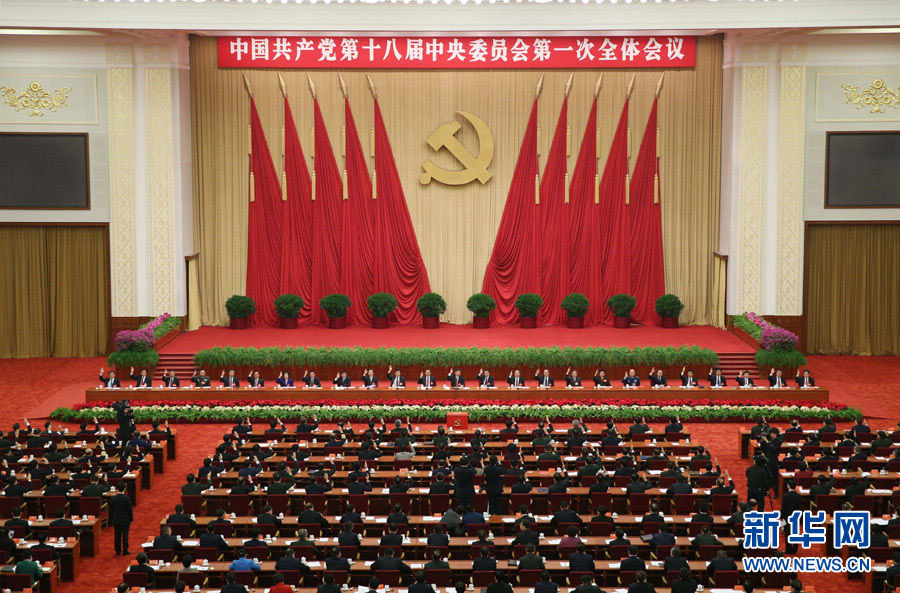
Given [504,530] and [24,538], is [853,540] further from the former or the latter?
[24,538]

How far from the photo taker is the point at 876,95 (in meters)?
24.3

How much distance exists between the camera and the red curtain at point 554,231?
86.8 ft

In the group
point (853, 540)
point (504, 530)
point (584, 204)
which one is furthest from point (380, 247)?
point (853, 540)

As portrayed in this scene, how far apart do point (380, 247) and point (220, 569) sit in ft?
51.7

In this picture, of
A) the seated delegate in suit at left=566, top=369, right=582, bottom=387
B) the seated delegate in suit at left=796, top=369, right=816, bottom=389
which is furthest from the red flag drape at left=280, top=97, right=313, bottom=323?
the seated delegate in suit at left=796, top=369, right=816, bottom=389

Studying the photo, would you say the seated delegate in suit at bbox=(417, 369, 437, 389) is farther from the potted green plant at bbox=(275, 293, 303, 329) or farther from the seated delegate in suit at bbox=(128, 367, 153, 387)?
the potted green plant at bbox=(275, 293, 303, 329)

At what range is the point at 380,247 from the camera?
26562mm

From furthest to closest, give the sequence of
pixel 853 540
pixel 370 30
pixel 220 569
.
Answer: pixel 370 30 → pixel 853 540 → pixel 220 569

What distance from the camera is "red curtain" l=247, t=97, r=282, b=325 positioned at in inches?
1038

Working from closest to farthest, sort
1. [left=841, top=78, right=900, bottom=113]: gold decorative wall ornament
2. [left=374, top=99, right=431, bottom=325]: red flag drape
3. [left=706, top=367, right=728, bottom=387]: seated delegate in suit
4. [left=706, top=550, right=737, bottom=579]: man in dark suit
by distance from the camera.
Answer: [left=706, top=550, right=737, bottom=579]: man in dark suit < [left=706, top=367, right=728, bottom=387]: seated delegate in suit < [left=841, top=78, right=900, bottom=113]: gold decorative wall ornament < [left=374, top=99, right=431, bottom=325]: red flag drape

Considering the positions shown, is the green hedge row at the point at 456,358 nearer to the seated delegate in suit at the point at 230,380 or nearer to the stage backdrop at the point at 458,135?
the seated delegate in suit at the point at 230,380

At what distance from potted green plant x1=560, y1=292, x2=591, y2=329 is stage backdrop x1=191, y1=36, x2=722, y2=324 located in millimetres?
2327

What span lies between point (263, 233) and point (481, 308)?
563 centimetres

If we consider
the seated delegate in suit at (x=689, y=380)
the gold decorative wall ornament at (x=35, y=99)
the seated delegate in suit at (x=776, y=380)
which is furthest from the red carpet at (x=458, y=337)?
the gold decorative wall ornament at (x=35, y=99)
